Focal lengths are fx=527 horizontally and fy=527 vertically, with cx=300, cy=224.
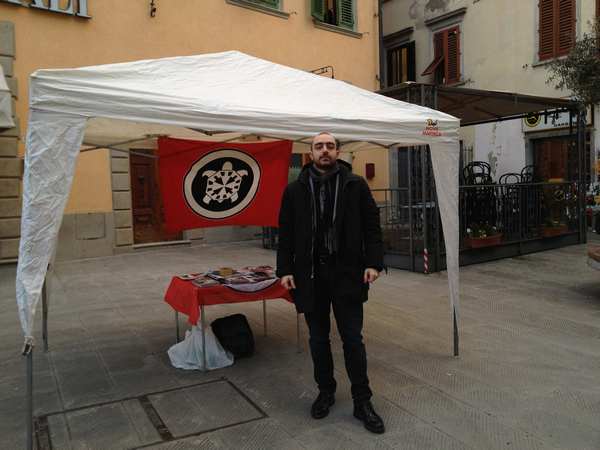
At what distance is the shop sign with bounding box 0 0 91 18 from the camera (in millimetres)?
9359

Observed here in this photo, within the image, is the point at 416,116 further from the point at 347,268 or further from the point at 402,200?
the point at 402,200

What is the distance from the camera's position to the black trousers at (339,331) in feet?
10.3

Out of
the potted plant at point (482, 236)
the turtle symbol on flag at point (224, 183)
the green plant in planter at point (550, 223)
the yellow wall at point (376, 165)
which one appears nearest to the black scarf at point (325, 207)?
the turtle symbol on flag at point (224, 183)

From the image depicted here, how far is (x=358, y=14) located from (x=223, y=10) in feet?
Result: 14.1

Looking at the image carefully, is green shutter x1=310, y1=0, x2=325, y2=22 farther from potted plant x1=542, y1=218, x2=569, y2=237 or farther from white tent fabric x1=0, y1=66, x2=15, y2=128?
white tent fabric x1=0, y1=66, x2=15, y2=128

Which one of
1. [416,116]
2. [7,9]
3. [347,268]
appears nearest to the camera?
[347,268]

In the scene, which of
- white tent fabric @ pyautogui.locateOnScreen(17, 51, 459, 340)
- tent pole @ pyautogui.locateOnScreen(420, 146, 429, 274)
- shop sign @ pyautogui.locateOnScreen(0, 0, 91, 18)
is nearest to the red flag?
white tent fabric @ pyautogui.locateOnScreen(17, 51, 459, 340)

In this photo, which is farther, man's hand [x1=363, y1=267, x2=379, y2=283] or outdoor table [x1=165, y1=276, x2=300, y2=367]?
outdoor table [x1=165, y1=276, x2=300, y2=367]

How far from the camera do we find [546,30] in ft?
42.9

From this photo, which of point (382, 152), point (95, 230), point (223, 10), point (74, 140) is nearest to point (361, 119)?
point (74, 140)

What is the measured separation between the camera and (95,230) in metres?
10.3

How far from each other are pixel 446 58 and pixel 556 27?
334cm

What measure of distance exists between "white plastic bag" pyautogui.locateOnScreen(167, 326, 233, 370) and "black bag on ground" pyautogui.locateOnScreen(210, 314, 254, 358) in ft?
0.17

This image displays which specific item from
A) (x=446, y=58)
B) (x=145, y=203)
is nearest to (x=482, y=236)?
(x=145, y=203)
